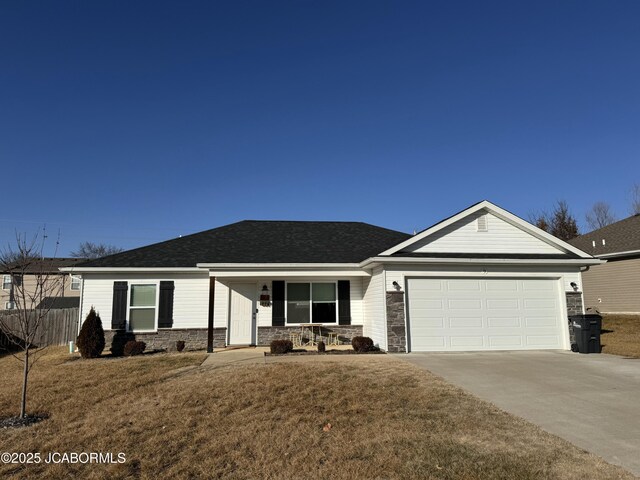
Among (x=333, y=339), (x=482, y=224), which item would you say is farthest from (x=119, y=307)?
(x=482, y=224)

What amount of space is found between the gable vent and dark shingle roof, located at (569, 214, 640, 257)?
35.5 ft

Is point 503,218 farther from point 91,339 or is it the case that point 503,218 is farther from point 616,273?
point 91,339

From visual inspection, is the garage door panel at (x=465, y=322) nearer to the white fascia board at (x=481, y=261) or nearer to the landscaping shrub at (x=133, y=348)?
the white fascia board at (x=481, y=261)

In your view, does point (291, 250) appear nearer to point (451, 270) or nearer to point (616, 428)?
point (451, 270)

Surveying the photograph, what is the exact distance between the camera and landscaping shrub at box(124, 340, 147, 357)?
43.3 ft

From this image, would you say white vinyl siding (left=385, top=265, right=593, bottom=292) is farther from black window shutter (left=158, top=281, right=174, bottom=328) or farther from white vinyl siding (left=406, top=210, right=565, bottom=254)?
black window shutter (left=158, top=281, right=174, bottom=328)

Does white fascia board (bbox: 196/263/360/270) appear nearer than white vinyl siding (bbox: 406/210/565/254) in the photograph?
No

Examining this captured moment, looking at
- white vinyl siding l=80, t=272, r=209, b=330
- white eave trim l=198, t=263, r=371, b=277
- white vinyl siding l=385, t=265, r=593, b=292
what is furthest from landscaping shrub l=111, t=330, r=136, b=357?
white vinyl siding l=385, t=265, r=593, b=292

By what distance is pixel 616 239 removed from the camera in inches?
880

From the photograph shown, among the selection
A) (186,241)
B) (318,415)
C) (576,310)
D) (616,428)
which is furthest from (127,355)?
(576,310)

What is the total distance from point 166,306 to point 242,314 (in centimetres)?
261

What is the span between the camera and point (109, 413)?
6.79 metres

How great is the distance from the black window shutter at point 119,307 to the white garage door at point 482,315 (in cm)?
952

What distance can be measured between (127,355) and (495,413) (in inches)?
433
